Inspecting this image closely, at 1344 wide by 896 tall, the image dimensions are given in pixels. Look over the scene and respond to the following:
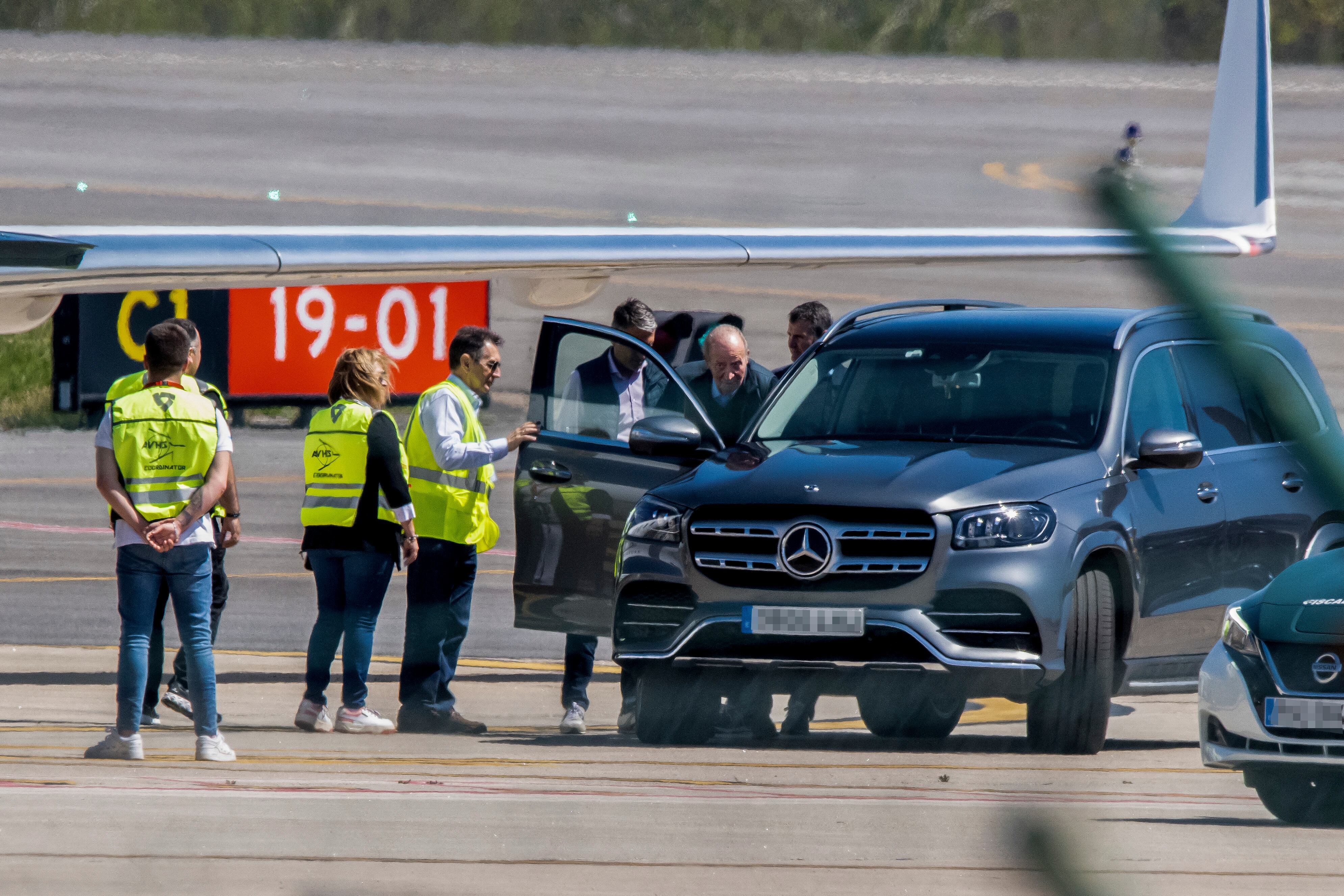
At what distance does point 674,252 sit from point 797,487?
619 centimetres

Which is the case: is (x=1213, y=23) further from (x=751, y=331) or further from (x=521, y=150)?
(x=521, y=150)

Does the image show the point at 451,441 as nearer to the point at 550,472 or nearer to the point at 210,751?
the point at 550,472

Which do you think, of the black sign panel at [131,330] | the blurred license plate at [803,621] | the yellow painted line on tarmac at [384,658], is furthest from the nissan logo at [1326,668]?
the black sign panel at [131,330]

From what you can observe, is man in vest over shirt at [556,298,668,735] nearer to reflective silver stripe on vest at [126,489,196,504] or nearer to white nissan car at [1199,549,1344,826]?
reflective silver stripe on vest at [126,489,196,504]

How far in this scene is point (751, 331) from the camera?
2633 centimetres

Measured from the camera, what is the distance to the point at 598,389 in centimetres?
823

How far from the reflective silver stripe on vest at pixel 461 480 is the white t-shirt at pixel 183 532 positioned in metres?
1.17

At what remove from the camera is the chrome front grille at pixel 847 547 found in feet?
21.9

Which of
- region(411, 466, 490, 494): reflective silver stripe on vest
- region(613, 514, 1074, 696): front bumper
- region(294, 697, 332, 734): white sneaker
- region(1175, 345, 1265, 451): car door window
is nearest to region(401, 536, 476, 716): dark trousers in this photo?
region(411, 466, 490, 494): reflective silver stripe on vest

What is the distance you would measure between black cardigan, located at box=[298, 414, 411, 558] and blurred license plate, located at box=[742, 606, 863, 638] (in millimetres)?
1785

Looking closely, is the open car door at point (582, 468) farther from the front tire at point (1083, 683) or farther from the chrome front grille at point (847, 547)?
the front tire at point (1083, 683)

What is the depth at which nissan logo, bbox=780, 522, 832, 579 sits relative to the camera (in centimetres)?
672

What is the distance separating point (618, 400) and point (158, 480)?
200 centimetres

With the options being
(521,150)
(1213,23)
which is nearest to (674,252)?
(1213,23)
